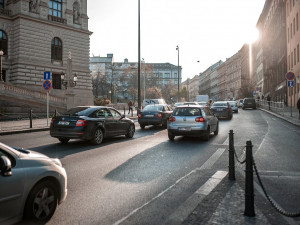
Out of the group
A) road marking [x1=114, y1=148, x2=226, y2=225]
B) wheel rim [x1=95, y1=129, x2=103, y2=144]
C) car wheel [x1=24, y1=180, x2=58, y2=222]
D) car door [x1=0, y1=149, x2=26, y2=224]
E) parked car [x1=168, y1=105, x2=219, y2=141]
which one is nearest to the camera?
car door [x1=0, y1=149, x2=26, y2=224]

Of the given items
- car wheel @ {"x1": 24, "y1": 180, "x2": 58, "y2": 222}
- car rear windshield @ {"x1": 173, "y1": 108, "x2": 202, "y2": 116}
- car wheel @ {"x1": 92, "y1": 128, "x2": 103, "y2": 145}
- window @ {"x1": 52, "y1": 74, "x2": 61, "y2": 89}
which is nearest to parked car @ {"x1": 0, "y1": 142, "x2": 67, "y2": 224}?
car wheel @ {"x1": 24, "y1": 180, "x2": 58, "y2": 222}

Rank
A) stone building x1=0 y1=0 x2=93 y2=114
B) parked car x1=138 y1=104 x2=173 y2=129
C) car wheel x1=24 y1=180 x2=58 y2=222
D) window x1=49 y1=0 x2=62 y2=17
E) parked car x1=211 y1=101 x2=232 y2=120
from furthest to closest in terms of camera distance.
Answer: window x1=49 y1=0 x2=62 y2=17 < stone building x1=0 y1=0 x2=93 y2=114 < parked car x1=211 y1=101 x2=232 y2=120 < parked car x1=138 y1=104 x2=173 y2=129 < car wheel x1=24 y1=180 x2=58 y2=222

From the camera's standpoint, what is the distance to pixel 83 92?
42375mm

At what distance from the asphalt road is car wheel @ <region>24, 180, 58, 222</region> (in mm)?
163

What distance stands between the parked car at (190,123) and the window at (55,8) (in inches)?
1284

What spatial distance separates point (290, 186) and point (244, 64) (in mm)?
91137

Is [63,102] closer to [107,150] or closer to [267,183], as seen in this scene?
[107,150]

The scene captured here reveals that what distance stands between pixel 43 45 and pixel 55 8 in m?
5.72

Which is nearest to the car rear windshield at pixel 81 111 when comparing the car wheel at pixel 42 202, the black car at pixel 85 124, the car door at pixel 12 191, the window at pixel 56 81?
the black car at pixel 85 124

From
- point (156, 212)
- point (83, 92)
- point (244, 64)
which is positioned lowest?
point (156, 212)

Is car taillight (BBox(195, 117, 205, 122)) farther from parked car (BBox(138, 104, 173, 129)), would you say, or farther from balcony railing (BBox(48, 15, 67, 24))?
balcony railing (BBox(48, 15, 67, 24))

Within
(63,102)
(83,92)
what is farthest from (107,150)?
→ (83,92)

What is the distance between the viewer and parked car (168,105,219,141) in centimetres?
1241

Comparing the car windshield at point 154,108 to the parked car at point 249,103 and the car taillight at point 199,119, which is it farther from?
the parked car at point 249,103
